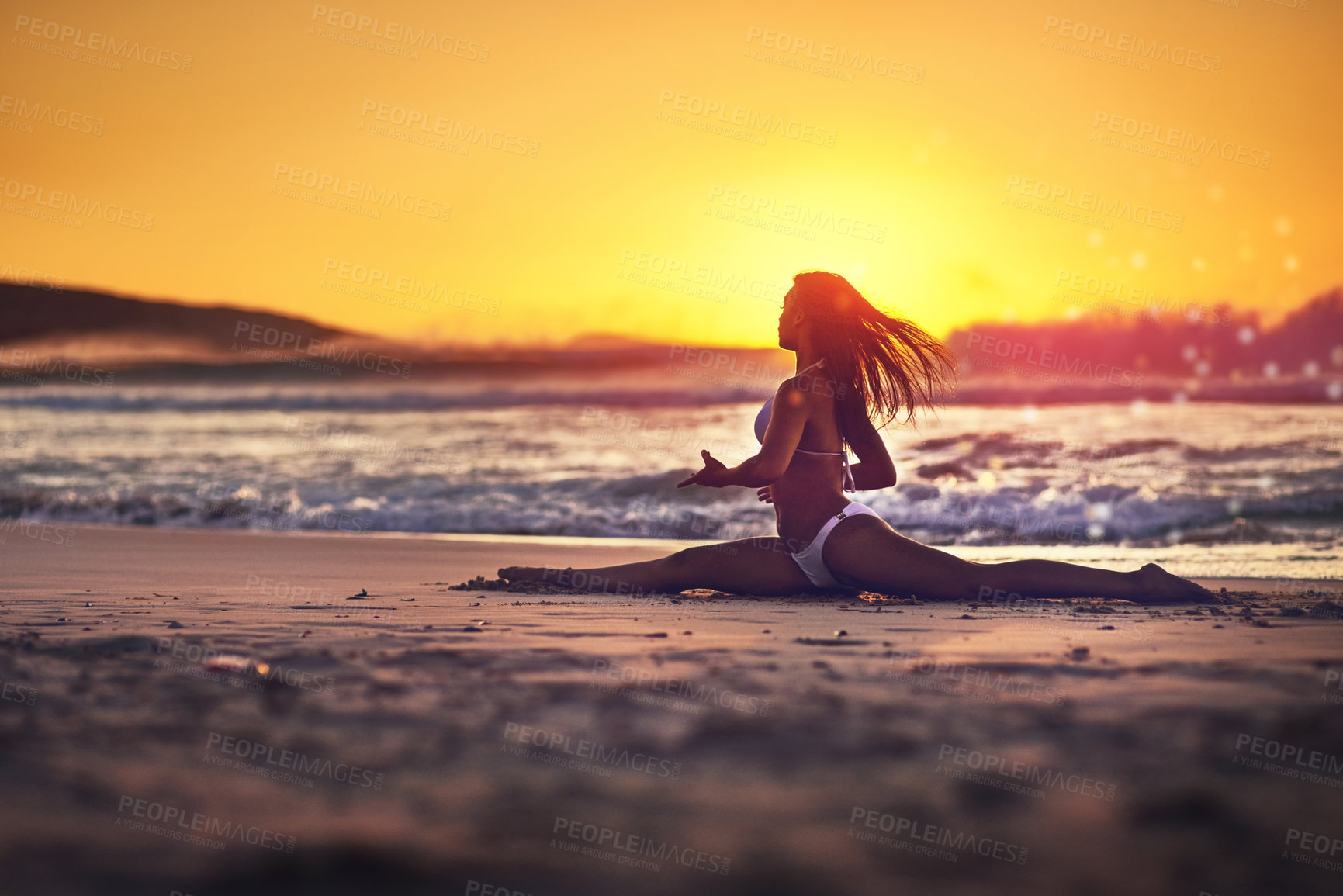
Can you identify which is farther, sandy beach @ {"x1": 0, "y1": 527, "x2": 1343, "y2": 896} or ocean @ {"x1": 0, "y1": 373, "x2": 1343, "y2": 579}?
ocean @ {"x1": 0, "y1": 373, "x2": 1343, "y2": 579}

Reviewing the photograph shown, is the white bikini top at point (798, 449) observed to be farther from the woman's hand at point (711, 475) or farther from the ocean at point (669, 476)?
the ocean at point (669, 476)

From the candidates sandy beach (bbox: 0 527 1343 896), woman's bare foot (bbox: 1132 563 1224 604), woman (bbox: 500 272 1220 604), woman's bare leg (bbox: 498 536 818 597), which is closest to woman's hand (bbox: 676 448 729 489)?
woman (bbox: 500 272 1220 604)

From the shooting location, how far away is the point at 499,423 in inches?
829

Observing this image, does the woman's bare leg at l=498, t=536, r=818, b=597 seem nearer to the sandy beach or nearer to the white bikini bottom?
the white bikini bottom

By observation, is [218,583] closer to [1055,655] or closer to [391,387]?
[1055,655]

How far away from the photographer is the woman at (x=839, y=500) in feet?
16.0

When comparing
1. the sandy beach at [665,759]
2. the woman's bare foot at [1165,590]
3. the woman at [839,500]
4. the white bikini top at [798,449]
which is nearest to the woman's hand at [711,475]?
the woman at [839,500]

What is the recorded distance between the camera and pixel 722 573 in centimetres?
514

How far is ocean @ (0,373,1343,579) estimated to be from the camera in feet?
33.9

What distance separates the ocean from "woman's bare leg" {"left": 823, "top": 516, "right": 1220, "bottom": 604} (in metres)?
2.37

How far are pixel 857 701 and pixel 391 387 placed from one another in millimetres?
25737

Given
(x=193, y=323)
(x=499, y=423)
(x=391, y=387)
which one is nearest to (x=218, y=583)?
(x=499, y=423)

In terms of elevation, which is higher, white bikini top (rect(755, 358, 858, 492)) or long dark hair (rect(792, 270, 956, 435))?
long dark hair (rect(792, 270, 956, 435))

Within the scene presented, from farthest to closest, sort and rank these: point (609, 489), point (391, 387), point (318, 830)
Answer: point (391, 387), point (609, 489), point (318, 830)
